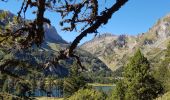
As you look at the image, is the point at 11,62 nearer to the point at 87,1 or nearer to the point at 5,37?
the point at 5,37

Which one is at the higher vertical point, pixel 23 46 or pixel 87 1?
pixel 87 1

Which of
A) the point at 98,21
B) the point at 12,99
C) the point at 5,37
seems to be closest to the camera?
the point at 98,21

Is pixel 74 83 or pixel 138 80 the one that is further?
pixel 74 83

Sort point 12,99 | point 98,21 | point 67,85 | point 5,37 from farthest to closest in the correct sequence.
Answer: point 67,85 < point 12,99 < point 5,37 < point 98,21

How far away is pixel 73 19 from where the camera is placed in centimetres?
726

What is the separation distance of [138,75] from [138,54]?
18.0 ft

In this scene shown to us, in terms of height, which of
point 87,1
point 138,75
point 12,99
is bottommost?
point 12,99

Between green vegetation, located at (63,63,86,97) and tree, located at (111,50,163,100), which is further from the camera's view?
green vegetation, located at (63,63,86,97)

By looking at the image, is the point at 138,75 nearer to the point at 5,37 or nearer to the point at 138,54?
the point at 138,54

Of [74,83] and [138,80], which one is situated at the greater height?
[74,83]

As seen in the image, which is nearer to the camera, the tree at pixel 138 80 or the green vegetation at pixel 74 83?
the tree at pixel 138 80

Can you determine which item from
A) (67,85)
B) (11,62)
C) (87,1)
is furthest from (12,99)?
(67,85)

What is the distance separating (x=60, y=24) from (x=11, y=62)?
1355 millimetres

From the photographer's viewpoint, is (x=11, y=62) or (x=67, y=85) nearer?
(x=11, y=62)
